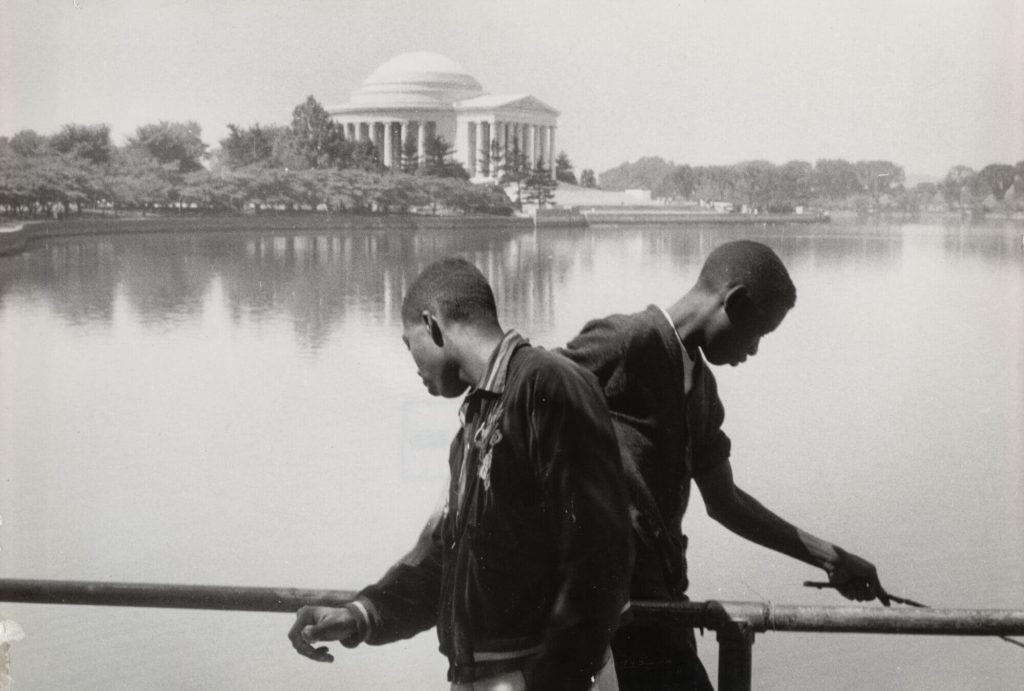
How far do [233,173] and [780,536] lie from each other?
37.7 ft

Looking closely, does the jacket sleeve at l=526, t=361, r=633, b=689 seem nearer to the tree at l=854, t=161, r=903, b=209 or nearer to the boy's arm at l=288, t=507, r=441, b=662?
the boy's arm at l=288, t=507, r=441, b=662

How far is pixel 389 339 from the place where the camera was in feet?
39.0

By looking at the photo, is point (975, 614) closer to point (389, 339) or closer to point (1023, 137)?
point (1023, 137)

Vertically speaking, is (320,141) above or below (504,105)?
below

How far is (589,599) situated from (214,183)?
12.5 m

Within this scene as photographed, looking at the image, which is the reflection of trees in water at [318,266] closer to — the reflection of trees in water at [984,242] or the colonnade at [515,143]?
the reflection of trees in water at [984,242]

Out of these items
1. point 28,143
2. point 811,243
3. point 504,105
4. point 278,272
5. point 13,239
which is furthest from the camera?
point 504,105

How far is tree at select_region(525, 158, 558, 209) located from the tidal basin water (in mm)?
2178

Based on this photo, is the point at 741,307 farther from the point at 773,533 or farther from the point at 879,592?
the point at 879,592

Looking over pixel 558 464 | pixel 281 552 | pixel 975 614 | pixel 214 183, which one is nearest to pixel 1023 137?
pixel 975 614

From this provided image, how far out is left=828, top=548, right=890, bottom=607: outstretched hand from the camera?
7.93ft

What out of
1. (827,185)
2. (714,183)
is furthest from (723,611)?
(714,183)

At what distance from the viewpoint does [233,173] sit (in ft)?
43.0

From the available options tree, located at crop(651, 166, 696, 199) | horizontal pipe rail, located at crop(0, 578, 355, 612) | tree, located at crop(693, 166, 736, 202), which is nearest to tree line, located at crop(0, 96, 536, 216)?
tree, located at crop(651, 166, 696, 199)
